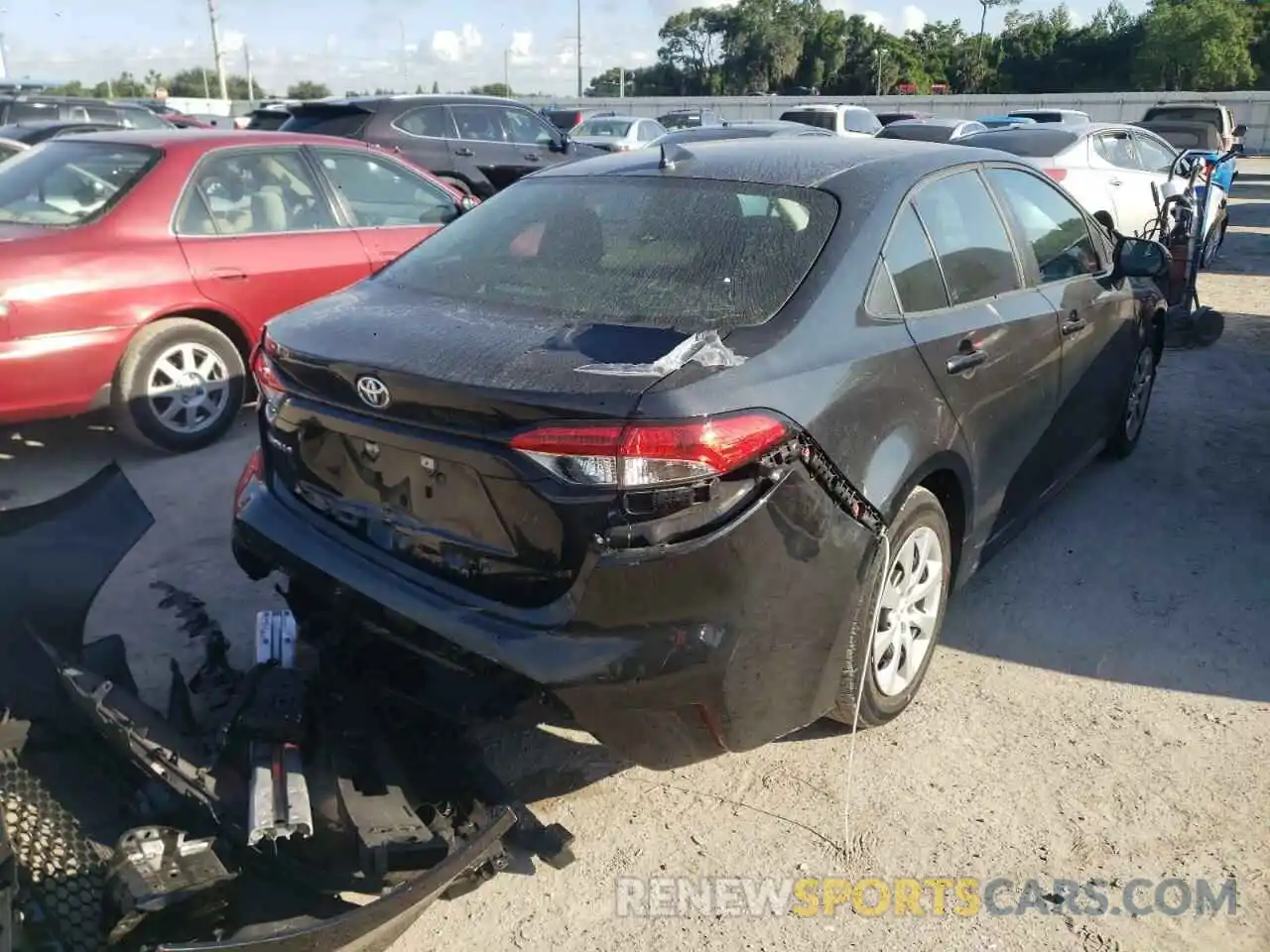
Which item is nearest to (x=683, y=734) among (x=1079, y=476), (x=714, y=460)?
(x=714, y=460)

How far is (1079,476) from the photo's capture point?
5.22 m

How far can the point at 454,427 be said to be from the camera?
7.79 ft

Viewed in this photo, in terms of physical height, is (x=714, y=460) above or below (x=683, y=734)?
above

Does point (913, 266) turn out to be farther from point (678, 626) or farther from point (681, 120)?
point (681, 120)

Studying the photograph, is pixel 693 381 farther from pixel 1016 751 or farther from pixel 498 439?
pixel 1016 751

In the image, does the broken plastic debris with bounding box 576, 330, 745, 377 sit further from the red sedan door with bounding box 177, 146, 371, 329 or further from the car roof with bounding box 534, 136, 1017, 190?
the red sedan door with bounding box 177, 146, 371, 329

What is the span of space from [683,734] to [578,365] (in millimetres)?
892

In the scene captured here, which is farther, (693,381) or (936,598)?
(936,598)

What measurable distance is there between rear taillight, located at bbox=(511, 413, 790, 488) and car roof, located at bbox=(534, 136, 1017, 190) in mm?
1201

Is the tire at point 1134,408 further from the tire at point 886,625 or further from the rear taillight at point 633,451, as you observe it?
the rear taillight at point 633,451

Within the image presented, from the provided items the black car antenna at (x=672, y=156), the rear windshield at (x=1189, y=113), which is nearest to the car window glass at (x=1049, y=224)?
the black car antenna at (x=672, y=156)

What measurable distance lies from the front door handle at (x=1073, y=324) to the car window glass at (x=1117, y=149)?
795 centimetres

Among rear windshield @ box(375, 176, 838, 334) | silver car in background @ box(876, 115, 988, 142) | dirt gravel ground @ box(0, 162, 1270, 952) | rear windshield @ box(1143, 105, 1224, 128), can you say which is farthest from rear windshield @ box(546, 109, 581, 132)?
rear windshield @ box(375, 176, 838, 334)

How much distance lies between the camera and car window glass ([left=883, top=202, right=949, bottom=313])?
3.01 metres
